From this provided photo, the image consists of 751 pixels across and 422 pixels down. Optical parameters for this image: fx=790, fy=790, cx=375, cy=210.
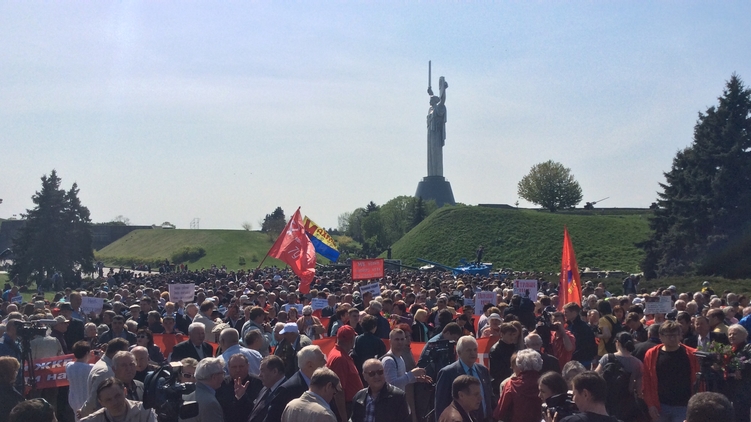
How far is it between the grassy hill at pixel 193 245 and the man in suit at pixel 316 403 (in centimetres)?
7596

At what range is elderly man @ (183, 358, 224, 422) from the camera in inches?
253

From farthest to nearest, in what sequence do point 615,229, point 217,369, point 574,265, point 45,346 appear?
point 615,229, point 574,265, point 45,346, point 217,369

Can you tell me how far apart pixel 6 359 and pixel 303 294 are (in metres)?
14.9

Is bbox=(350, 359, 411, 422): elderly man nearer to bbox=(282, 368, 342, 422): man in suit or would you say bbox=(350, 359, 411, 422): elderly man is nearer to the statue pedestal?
bbox=(282, 368, 342, 422): man in suit

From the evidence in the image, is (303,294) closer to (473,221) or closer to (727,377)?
(727,377)

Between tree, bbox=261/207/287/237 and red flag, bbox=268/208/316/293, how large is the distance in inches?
3429

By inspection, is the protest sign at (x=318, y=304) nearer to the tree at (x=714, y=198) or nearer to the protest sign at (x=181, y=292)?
the protest sign at (x=181, y=292)

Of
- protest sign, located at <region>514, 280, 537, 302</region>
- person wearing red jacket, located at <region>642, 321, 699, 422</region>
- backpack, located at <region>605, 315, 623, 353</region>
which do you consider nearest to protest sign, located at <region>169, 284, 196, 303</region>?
protest sign, located at <region>514, 280, 537, 302</region>

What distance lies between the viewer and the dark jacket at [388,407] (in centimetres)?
655

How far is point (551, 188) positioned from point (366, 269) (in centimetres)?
9264

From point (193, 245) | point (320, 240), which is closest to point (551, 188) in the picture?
point (193, 245)

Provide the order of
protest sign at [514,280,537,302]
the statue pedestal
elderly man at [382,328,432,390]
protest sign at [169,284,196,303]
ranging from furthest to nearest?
1. the statue pedestal
2. protest sign at [514,280,537,302]
3. protest sign at [169,284,196,303]
4. elderly man at [382,328,432,390]

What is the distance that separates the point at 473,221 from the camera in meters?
82.4

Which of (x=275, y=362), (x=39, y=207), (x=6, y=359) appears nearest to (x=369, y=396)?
(x=275, y=362)
